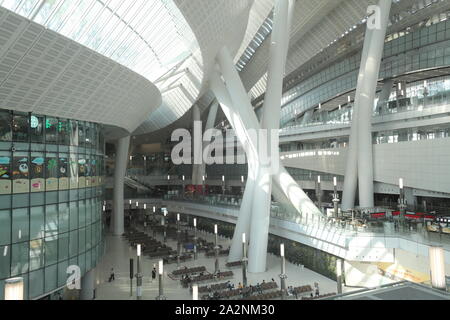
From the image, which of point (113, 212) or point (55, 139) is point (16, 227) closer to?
point (55, 139)

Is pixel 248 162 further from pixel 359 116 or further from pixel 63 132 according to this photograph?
pixel 63 132

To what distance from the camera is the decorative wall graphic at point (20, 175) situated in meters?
13.1

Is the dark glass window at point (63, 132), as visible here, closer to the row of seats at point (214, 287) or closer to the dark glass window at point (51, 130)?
the dark glass window at point (51, 130)

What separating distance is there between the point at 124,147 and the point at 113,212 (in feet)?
21.3

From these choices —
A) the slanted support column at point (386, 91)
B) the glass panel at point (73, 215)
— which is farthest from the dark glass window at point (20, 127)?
the slanted support column at point (386, 91)

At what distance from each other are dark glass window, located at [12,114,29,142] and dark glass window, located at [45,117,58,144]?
0.99 metres

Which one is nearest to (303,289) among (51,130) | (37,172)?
(37,172)

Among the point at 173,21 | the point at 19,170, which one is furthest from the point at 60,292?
the point at 173,21

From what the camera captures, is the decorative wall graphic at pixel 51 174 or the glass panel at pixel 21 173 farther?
the decorative wall graphic at pixel 51 174

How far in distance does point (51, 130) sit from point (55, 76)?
3031 millimetres

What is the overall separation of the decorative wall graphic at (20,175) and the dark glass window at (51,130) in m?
1.35

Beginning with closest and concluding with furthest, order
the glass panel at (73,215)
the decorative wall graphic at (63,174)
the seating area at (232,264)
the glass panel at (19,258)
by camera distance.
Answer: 1. the glass panel at (19,258)
2. the decorative wall graphic at (63,174)
3. the glass panel at (73,215)
4. the seating area at (232,264)

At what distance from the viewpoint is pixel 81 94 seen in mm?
14453
